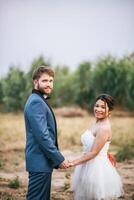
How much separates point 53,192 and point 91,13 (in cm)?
317

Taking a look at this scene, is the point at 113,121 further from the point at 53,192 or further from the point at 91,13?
the point at 53,192

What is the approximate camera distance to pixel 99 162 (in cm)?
309

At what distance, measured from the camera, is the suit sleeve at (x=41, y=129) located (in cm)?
281

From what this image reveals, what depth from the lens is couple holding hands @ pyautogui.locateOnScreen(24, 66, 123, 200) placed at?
285cm

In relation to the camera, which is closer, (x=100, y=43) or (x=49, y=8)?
(x=49, y=8)

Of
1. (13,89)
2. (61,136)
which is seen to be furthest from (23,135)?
(13,89)

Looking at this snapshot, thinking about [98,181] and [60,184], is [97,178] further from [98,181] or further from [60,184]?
[60,184]

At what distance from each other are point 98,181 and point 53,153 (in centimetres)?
41

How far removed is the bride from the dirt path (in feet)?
4.35

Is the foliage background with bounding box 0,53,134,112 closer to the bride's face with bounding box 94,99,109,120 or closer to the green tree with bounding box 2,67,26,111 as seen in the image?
the green tree with bounding box 2,67,26,111

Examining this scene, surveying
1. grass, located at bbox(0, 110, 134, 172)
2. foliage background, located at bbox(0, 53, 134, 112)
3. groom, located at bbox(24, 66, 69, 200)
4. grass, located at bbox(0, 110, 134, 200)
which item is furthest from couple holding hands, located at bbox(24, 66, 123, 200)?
foliage background, located at bbox(0, 53, 134, 112)

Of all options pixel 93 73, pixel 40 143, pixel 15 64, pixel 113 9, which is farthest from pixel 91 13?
pixel 40 143

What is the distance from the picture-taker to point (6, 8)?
6.52 meters

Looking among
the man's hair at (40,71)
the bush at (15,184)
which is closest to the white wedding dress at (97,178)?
the man's hair at (40,71)
